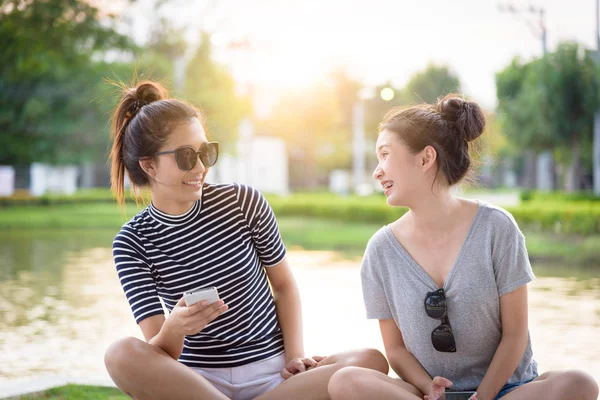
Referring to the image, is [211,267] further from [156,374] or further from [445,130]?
[445,130]

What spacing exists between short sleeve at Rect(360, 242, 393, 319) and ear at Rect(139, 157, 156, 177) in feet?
2.80

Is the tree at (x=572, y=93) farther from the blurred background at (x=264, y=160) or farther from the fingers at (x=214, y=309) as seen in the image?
the fingers at (x=214, y=309)

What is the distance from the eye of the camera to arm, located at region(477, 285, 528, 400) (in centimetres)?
282

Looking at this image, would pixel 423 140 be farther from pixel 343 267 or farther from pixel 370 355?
pixel 343 267

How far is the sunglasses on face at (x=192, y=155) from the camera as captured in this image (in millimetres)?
3068

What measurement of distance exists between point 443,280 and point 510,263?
24 centimetres

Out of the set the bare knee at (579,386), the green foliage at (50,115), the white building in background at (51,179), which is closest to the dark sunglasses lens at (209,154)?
the bare knee at (579,386)

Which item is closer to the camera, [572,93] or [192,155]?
[192,155]

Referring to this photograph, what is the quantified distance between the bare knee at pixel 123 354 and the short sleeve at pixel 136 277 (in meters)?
0.17

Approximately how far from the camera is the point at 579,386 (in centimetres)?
273

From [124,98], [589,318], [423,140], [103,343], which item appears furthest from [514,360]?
[589,318]

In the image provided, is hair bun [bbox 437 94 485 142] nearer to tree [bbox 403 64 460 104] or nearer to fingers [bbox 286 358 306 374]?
fingers [bbox 286 358 306 374]

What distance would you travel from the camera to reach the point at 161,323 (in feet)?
10.1

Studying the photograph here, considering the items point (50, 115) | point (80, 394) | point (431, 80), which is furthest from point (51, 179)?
point (80, 394)
